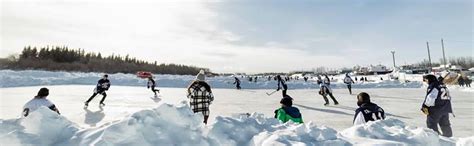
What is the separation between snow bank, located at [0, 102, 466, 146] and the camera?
3062 mm

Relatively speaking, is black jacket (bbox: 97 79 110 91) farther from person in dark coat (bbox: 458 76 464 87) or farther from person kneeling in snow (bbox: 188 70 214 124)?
person in dark coat (bbox: 458 76 464 87)

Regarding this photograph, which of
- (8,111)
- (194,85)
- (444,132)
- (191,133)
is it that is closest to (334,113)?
(444,132)

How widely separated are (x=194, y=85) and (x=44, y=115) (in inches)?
128

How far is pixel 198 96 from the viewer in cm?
632

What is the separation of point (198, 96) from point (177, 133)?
9.78 feet

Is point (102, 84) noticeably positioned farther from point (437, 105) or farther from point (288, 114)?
point (437, 105)

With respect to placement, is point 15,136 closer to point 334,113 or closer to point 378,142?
point 378,142

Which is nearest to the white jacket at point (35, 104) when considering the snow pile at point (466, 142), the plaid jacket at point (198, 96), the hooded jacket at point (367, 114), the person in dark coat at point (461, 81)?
the plaid jacket at point (198, 96)

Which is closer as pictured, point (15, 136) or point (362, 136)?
point (15, 136)

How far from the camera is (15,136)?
9.75ft

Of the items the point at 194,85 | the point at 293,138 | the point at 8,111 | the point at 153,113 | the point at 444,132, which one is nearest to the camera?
the point at 293,138

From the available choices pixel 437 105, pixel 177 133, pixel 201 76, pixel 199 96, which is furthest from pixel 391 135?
pixel 201 76

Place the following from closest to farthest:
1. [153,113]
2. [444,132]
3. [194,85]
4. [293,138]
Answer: [293,138]
[153,113]
[444,132]
[194,85]

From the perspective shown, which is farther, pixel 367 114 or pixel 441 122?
pixel 441 122
